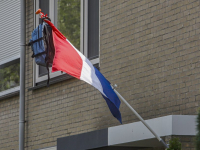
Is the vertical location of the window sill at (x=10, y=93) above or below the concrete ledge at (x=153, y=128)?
above

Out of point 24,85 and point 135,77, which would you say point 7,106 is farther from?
point 135,77

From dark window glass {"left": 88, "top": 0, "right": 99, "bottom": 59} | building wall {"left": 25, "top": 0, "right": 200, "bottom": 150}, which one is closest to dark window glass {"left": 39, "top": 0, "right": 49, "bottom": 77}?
building wall {"left": 25, "top": 0, "right": 200, "bottom": 150}

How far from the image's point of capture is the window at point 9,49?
12078 mm

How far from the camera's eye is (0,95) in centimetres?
1235

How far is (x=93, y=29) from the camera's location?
33.8 ft

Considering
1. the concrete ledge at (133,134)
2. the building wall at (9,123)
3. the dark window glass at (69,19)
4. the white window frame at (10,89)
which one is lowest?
the concrete ledge at (133,134)

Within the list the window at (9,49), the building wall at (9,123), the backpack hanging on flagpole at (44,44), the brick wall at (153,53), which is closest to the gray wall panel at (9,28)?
the window at (9,49)

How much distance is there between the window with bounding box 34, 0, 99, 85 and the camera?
10258 millimetres

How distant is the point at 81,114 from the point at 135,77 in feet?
5.01

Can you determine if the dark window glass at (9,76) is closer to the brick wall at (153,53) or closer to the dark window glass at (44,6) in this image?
the dark window glass at (44,6)

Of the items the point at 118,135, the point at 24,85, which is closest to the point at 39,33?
the point at 118,135

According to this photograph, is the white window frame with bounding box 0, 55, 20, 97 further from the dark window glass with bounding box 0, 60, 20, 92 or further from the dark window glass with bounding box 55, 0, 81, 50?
the dark window glass with bounding box 55, 0, 81, 50

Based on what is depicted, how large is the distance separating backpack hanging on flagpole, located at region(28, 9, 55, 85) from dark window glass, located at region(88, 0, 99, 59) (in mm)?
1470

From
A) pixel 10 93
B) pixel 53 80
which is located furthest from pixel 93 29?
pixel 10 93
